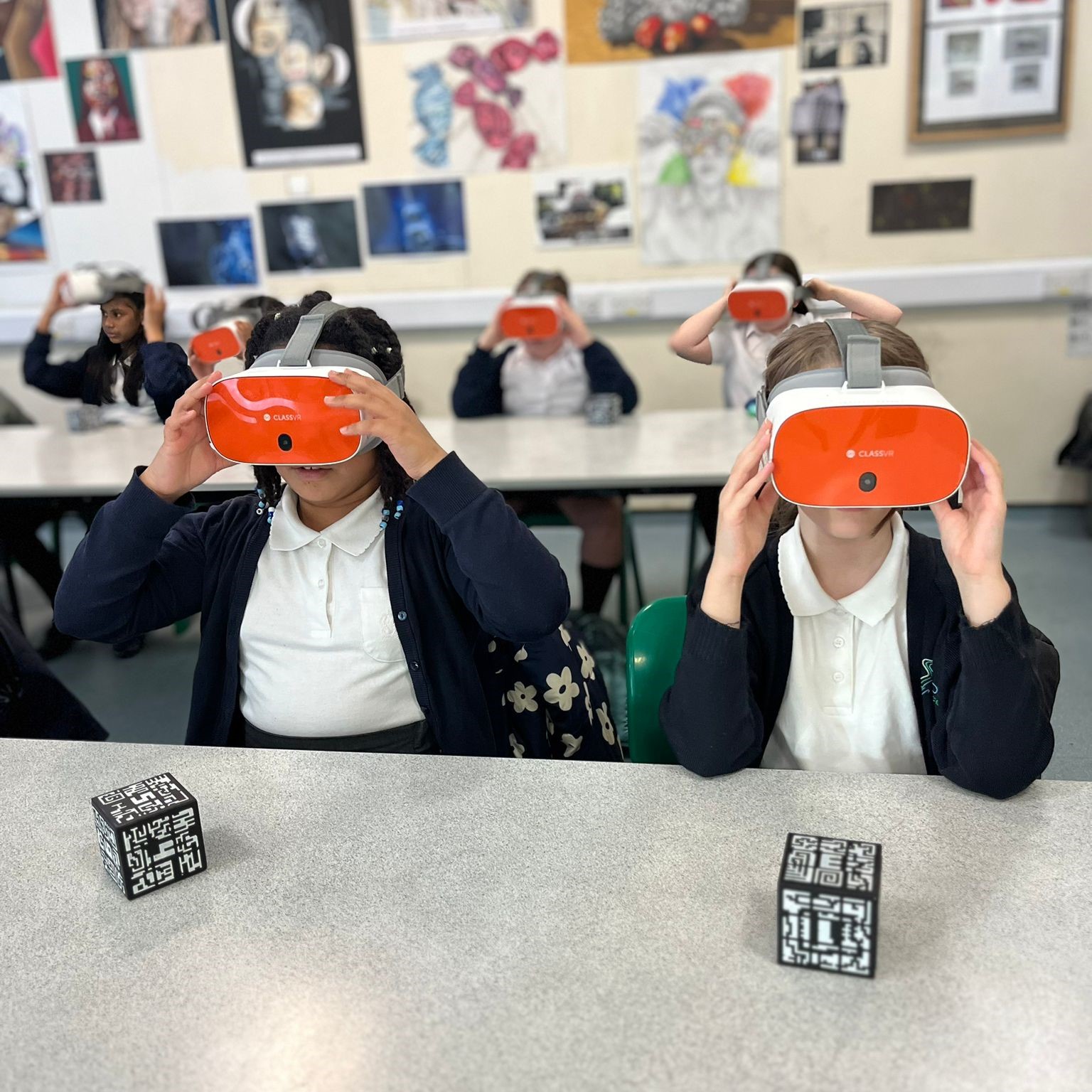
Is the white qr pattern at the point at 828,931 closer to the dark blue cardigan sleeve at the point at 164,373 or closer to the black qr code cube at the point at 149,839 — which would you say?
the black qr code cube at the point at 149,839

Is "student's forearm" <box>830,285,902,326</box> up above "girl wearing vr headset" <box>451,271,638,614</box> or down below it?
above

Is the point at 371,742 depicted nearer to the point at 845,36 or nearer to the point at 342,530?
the point at 342,530

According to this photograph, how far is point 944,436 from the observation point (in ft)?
3.19

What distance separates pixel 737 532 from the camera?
112 cm

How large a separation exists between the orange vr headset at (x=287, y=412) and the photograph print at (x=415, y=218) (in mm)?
3576

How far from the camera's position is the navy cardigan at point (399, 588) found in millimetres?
1236

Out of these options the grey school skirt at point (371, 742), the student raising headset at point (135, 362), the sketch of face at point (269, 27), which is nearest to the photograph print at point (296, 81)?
the sketch of face at point (269, 27)

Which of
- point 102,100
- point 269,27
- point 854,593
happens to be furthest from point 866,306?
point 102,100

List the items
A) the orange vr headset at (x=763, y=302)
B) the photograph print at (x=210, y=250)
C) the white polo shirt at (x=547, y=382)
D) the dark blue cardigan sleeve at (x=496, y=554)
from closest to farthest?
the dark blue cardigan sleeve at (x=496, y=554) < the orange vr headset at (x=763, y=302) < the white polo shirt at (x=547, y=382) < the photograph print at (x=210, y=250)

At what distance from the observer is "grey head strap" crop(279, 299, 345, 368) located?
1.14 meters

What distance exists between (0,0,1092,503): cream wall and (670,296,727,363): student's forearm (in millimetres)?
2243

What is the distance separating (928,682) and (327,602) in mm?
788

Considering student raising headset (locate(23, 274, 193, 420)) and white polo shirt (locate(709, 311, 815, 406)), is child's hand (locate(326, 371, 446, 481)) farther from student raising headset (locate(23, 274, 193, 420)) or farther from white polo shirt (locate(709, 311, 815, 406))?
white polo shirt (locate(709, 311, 815, 406))

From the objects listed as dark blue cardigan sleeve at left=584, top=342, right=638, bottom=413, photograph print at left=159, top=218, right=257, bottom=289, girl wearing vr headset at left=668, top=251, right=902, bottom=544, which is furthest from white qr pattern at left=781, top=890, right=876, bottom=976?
photograph print at left=159, top=218, right=257, bottom=289
